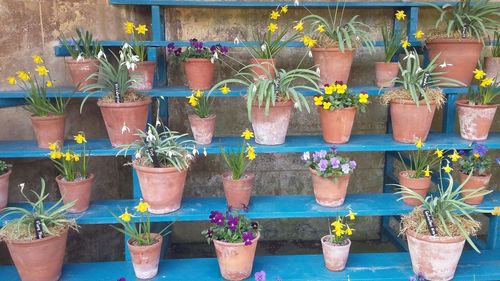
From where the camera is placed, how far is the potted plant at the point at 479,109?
109 inches

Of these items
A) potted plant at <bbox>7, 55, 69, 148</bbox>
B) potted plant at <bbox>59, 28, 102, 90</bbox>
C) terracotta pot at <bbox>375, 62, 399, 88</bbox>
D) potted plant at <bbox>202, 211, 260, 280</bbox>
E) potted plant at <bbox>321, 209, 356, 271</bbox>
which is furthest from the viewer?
terracotta pot at <bbox>375, 62, 399, 88</bbox>

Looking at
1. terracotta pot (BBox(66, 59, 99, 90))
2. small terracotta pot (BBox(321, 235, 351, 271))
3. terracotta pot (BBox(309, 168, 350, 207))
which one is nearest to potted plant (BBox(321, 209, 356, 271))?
small terracotta pot (BBox(321, 235, 351, 271))

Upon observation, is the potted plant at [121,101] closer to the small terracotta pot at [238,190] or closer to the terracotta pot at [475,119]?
the small terracotta pot at [238,190]

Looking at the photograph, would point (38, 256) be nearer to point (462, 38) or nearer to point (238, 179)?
point (238, 179)

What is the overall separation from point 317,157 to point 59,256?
60.0 inches

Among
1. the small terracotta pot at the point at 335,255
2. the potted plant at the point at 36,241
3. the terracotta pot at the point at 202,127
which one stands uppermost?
the terracotta pot at the point at 202,127

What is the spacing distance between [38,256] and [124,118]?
860 millimetres

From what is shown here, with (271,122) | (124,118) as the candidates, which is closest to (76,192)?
(124,118)

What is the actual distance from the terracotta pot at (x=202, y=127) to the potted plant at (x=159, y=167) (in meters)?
0.20

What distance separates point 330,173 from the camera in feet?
8.50

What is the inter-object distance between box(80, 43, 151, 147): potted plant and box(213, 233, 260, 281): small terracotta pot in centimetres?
84

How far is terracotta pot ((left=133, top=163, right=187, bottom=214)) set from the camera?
2.49 metres

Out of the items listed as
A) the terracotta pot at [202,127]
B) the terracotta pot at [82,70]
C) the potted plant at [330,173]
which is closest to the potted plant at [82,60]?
A: the terracotta pot at [82,70]

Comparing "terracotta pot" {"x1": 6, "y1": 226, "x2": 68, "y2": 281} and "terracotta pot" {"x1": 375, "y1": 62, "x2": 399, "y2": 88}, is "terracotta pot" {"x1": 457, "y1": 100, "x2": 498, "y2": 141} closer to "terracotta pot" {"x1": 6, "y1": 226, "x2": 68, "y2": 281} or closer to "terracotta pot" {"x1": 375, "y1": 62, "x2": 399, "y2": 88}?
"terracotta pot" {"x1": 375, "y1": 62, "x2": 399, "y2": 88}
